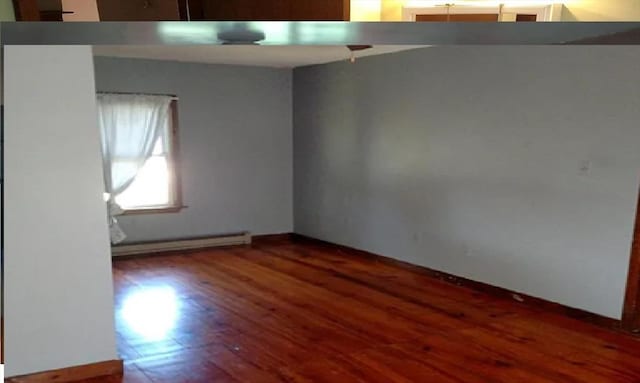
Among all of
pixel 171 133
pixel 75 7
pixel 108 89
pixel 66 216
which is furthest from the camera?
pixel 171 133

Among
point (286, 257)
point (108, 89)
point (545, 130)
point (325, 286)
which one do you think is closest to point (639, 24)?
point (545, 130)

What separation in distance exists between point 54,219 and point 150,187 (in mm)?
3579

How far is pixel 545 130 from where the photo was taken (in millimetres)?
4172

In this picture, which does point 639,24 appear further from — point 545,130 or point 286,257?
point 286,257

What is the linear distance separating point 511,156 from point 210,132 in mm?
3600

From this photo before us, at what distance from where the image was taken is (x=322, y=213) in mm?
6645

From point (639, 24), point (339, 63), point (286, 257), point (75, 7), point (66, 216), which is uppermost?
point (339, 63)

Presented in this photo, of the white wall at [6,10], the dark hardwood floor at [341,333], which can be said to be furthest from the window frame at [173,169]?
the white wall at [6,10]

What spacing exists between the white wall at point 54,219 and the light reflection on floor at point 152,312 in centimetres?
78

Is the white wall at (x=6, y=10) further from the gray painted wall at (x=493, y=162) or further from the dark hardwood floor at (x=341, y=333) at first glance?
the gray painted wall at (x=493, y=162)

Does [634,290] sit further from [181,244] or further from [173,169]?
[173,169]

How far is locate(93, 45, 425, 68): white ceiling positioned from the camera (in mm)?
5059

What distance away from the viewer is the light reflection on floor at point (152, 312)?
3.76 metres

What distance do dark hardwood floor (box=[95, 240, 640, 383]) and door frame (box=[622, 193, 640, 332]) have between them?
0.15 m
